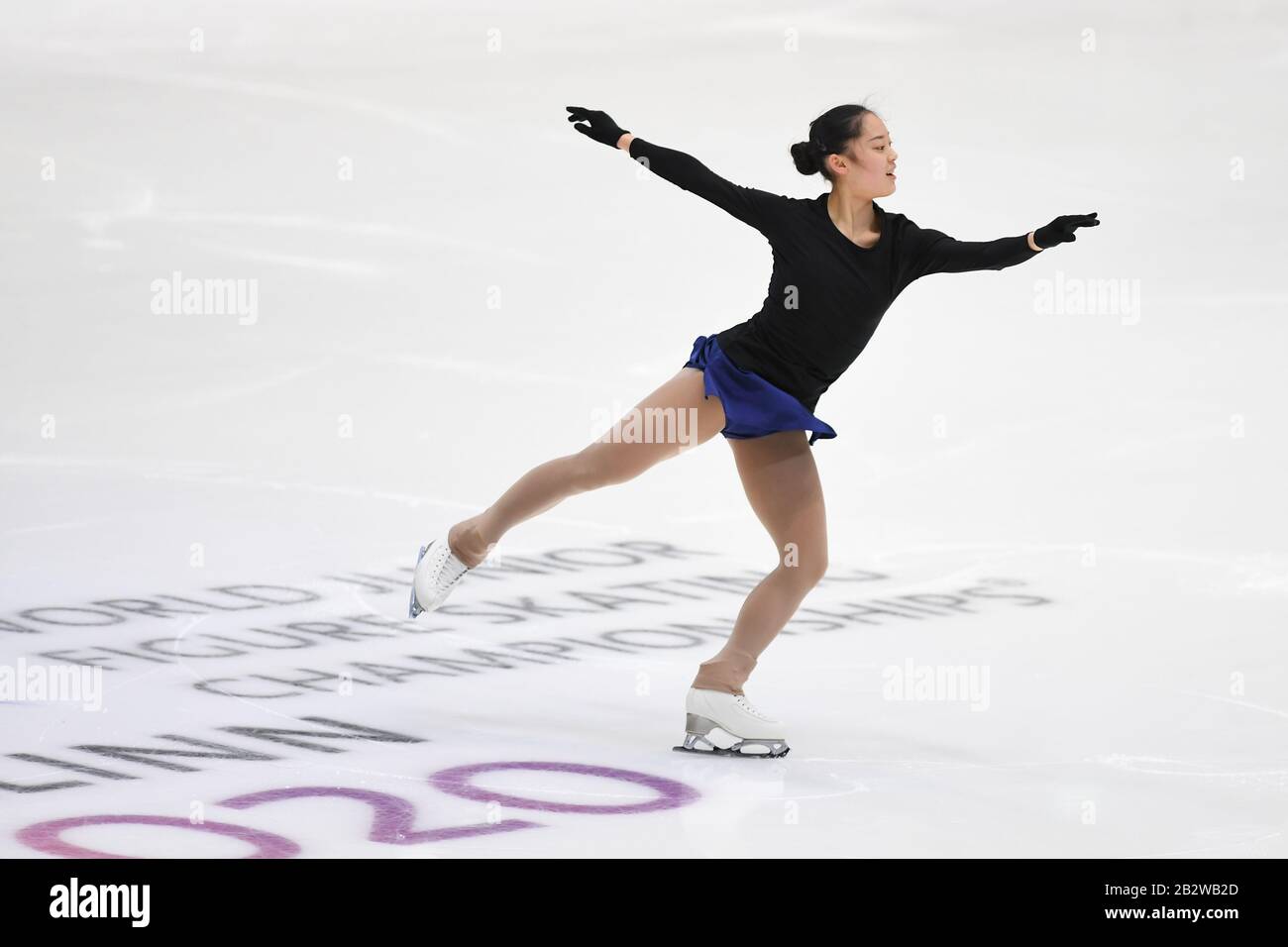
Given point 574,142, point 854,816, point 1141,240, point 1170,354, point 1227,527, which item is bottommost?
point 854,816

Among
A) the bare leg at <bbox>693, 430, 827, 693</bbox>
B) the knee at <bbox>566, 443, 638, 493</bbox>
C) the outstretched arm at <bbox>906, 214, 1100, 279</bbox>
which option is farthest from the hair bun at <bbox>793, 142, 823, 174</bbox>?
the knee at <bbox>566, 443, 638, 493</bbox>

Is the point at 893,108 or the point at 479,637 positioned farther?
the point at 893,108

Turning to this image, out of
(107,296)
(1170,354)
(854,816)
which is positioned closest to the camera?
(854,816)

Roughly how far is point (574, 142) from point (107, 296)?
129 inches

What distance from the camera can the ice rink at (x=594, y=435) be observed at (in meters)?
4.15

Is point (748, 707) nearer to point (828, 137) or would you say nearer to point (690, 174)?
point (690, 174)

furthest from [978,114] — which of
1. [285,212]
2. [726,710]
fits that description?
[726,710]

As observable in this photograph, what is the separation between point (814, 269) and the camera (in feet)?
14.6

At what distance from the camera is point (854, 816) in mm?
3902

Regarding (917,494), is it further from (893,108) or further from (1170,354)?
(893,108)

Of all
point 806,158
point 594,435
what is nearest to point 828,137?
point 806,158

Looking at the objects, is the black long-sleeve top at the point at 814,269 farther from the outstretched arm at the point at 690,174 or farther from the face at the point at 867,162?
the face at the point at 867,162

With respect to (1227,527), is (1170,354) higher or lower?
higher

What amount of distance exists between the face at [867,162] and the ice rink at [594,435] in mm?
1440
